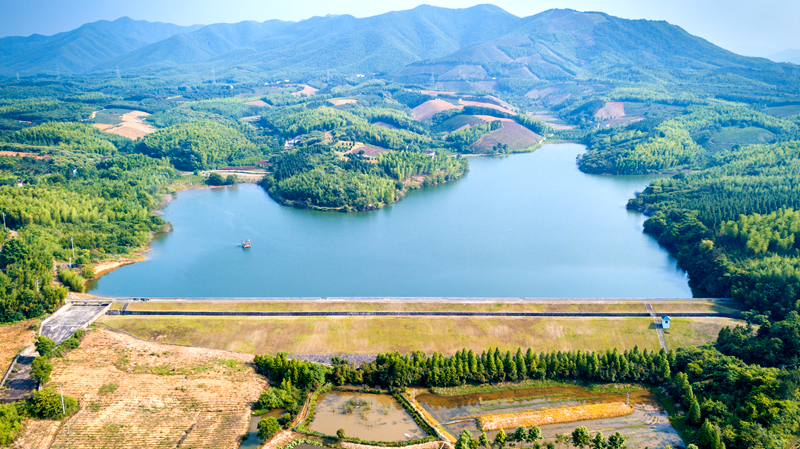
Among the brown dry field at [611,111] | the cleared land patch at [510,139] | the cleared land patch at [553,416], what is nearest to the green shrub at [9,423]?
the cleared land patch at [553,416]

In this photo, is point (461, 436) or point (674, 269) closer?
point (461, 436)

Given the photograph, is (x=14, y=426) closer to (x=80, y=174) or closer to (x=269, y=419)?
(x=269, y=419)

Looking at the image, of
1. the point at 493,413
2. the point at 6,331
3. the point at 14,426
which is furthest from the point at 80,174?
the point at 493,413

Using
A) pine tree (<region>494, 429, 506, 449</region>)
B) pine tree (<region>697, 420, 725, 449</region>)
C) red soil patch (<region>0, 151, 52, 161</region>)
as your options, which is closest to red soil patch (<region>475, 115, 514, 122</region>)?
red soil patch (<region>0, 151, 52, 161</region>)

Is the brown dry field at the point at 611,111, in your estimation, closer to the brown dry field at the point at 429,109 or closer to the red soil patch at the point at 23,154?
the brown dry field at the point at 429,109

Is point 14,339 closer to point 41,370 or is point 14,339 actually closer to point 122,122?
point 41,370
